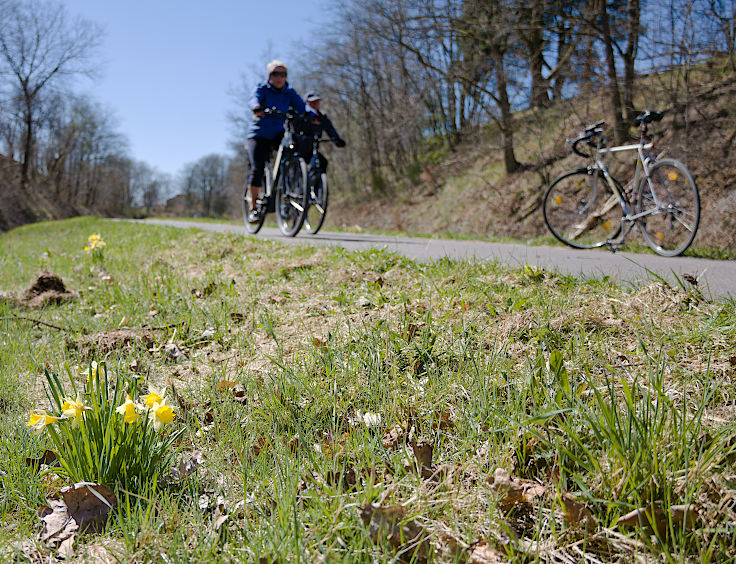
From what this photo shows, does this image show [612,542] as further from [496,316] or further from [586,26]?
[586,26]

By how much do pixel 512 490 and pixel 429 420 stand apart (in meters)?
0.43

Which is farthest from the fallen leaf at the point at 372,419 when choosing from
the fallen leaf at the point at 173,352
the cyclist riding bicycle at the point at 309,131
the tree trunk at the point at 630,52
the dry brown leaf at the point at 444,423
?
the tree trunk at the point at 630,52

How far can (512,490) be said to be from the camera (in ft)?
4.81

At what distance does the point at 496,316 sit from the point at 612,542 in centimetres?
141

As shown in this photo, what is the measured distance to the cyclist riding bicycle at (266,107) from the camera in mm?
7703

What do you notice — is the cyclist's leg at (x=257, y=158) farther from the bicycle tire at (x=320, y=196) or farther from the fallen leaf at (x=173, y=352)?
the fallen leaf at (x=173, y=352)

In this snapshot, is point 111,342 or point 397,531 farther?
point 111,342

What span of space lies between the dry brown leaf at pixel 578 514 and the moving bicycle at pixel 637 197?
14.5 ft

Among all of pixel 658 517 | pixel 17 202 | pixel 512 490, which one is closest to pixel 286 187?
pixel 512 490

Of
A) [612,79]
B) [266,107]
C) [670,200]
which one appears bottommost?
[670,200]

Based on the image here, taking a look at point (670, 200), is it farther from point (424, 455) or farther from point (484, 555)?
point (484, 555)

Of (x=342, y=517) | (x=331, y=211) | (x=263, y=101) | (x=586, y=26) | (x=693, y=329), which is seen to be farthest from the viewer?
(x=331, y=211)

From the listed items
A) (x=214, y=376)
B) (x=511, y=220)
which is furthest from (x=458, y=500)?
(x=511, y=220)

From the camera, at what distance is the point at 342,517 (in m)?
1.40
